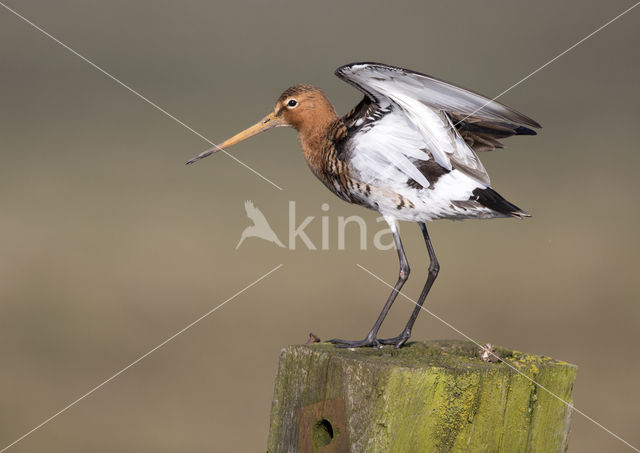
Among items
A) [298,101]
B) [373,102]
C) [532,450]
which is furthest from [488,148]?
[532,450]

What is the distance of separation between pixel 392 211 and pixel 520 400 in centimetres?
124

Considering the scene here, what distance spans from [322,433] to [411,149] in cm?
147

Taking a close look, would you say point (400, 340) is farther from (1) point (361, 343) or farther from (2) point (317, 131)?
(2) point (317, 131)

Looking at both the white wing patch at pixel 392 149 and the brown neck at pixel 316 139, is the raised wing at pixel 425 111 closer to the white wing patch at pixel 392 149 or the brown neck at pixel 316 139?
the white wing patch at pixel 392 149

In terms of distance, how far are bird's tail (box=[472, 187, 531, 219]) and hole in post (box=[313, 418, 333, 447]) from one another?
1.37 meters

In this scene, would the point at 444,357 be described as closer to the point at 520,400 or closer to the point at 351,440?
the point at 520,400

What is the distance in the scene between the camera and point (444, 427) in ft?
9.12

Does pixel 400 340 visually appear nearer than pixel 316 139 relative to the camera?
Yes

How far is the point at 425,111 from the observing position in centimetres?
353

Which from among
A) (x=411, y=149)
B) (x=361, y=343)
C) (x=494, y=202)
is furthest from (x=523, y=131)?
(x=361, y=343)

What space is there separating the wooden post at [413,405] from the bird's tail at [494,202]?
2.63 ft

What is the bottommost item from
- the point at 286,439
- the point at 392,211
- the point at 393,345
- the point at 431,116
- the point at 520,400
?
the point at 286,439

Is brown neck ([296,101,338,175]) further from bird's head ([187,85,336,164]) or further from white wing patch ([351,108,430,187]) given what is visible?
white wing patch ([351,108,430,187])

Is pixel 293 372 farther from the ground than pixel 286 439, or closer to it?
farther from the ground
